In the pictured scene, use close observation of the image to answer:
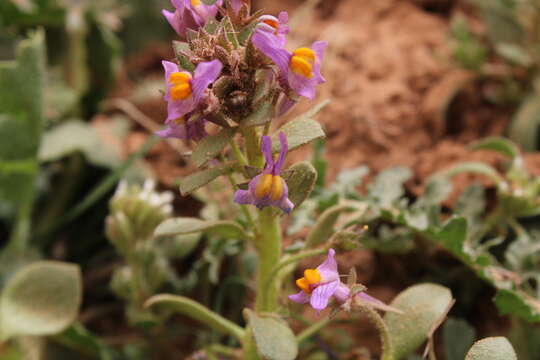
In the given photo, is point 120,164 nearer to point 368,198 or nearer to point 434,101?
point 368,198

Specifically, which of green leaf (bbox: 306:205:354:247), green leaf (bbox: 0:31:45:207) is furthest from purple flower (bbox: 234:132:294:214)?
green leaf (bbox: 0:31:45:207)

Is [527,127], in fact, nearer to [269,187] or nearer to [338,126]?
[338,126]

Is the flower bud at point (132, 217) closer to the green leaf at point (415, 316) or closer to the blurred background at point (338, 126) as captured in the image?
the blurred background at point (338, 126)

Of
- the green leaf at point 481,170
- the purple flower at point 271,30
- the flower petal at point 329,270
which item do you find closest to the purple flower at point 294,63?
the purple flower at point 271,30

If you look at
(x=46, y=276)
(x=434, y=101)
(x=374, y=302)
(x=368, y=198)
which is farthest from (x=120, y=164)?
(x=374, y=302)

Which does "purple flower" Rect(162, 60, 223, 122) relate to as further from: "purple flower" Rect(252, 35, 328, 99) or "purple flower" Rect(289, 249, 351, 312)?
"purple flower" Rect(289, 249, 351, 312)

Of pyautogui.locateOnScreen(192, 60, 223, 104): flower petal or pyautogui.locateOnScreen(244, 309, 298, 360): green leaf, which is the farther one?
pyautogui.locateOnScreen(244, 309, 298, 360): green leaf

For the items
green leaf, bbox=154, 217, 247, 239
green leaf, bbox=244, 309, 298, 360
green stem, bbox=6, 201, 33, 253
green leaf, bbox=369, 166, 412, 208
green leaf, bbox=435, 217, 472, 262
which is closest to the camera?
green leaf, bbox=244, 309, 298, 360

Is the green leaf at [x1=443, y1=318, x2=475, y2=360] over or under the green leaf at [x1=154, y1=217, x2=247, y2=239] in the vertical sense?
under
